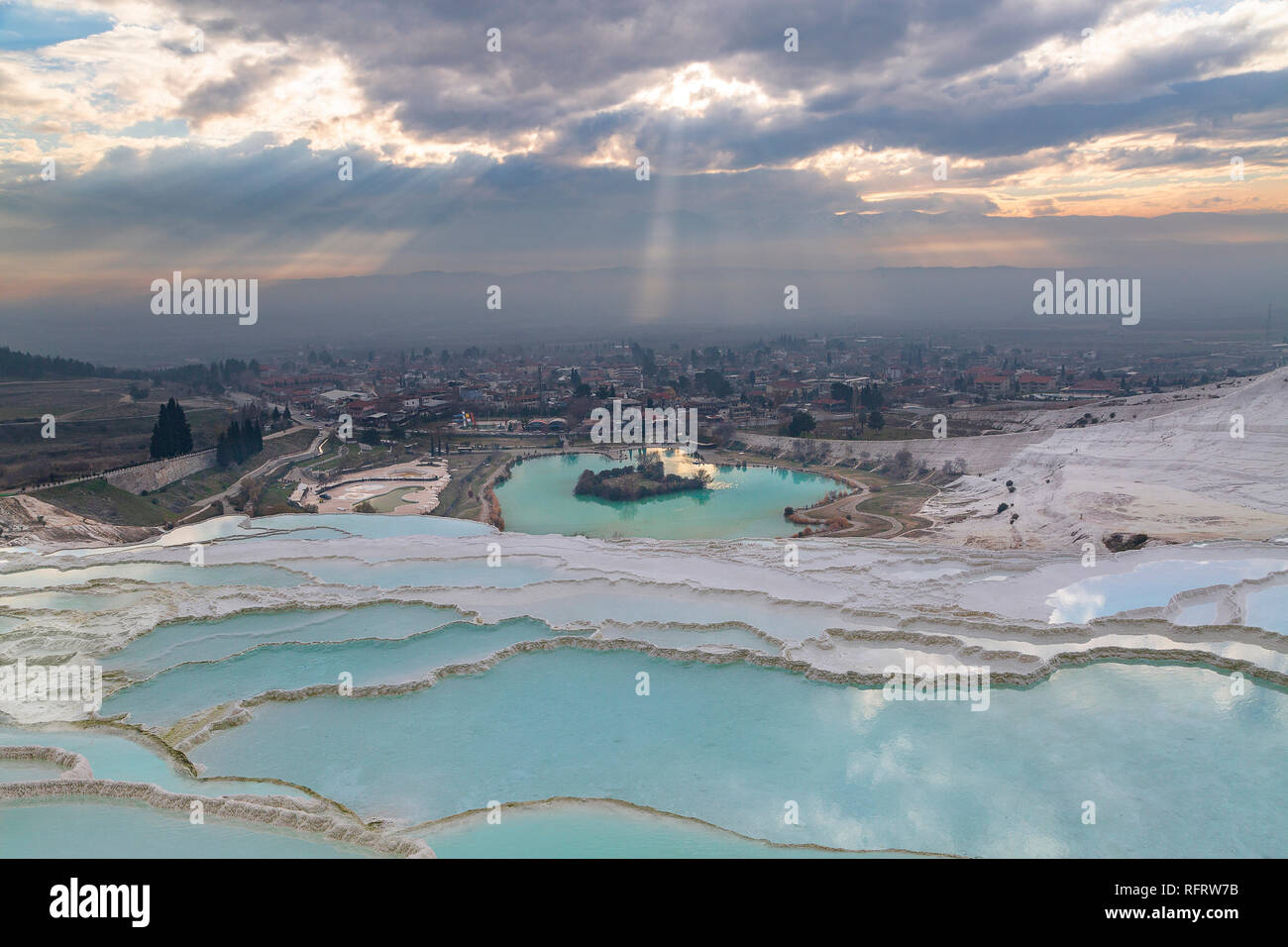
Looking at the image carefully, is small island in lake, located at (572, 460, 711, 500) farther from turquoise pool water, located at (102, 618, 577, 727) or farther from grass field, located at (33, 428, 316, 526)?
turquoise pool water, located at (102, 618, 577, 727)

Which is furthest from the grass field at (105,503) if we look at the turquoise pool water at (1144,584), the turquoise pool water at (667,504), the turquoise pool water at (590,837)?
the turquoise pool water at (1144,584)

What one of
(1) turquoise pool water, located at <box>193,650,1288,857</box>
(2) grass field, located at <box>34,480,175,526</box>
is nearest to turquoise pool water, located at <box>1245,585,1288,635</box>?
(1) turquoise pool water, located at <box>193,650,1288,857</box>

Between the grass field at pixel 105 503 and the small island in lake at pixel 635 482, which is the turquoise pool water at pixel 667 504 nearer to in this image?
the small island in lake at pixel 635 482

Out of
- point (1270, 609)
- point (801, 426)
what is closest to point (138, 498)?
point (1270, 609)

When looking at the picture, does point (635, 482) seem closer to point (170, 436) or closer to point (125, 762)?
point (170, 436)

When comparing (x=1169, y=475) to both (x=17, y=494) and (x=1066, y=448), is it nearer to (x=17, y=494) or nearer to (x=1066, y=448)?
(x=1066, y=448)
